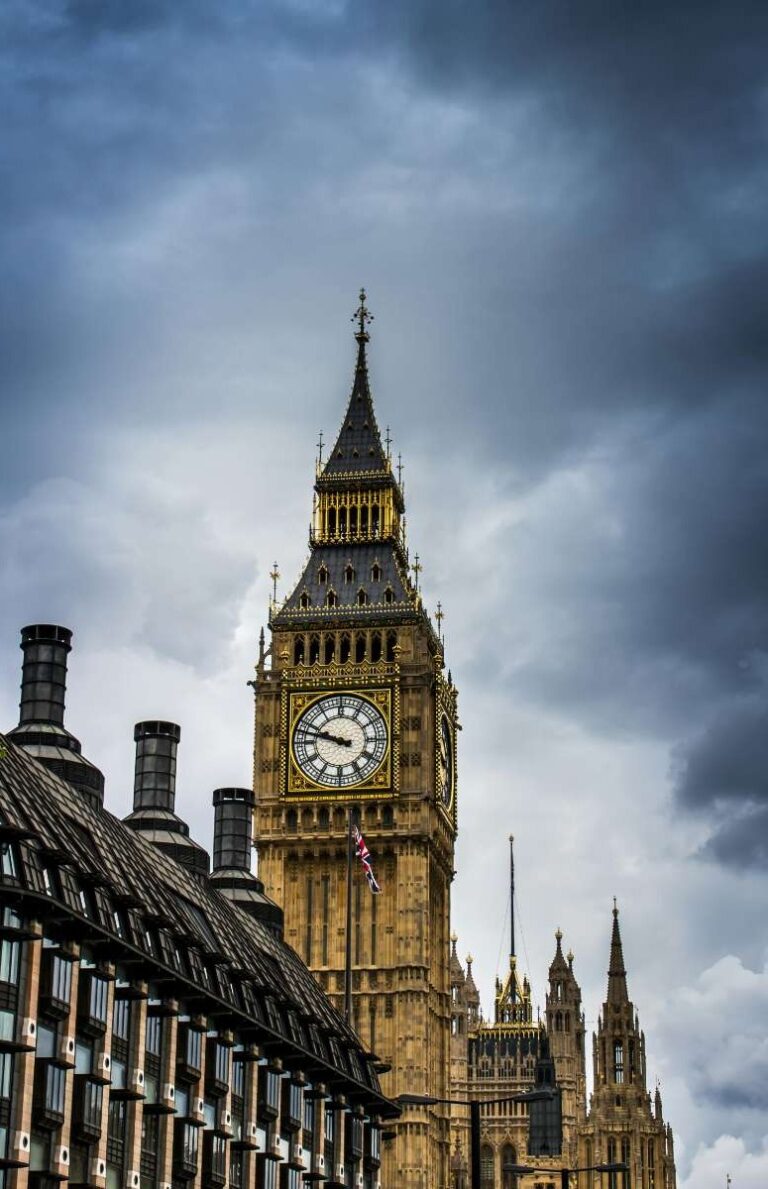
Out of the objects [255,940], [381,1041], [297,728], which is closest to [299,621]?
[297,728]

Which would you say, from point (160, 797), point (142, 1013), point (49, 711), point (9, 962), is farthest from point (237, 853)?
point (9, 962)

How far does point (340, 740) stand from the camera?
150m

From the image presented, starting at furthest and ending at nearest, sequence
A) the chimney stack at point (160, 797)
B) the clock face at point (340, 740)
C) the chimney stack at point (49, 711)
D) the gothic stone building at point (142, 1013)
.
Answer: the clock face at point (340, 740)
the chimney stack at point (160, 797)
the chimney stack at point (49, 711)
the gothic stone building at point (142, 1013)

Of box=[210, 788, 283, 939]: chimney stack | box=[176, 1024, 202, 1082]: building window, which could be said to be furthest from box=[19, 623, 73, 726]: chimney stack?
box=[210, 788, 283, 939]: chimney stack

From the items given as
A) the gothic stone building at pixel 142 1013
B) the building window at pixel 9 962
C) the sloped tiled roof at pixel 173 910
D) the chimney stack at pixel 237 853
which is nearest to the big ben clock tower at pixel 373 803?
the chimney stack at pixel 237 853

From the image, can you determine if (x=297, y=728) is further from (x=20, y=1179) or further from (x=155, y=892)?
(x=20, y=1179)

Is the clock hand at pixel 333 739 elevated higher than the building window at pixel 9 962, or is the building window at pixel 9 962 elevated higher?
the clock hand at pixel 333 739

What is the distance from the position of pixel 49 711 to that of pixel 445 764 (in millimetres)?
50111

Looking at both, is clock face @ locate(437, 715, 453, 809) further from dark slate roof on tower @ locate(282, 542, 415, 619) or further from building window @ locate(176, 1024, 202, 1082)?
building window @ locate(176, 1024, 202, 1082)

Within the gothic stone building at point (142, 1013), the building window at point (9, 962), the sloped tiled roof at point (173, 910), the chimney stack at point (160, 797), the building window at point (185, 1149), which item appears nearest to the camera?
the building window at point (9, 962)

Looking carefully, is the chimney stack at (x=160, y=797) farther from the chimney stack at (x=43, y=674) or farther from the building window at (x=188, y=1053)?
the building window at (x=188, y=1053)

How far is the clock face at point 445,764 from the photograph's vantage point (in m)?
153

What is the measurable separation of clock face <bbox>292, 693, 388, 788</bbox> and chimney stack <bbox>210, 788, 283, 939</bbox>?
1046 cm

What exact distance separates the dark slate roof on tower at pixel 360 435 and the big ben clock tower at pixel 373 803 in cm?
760
